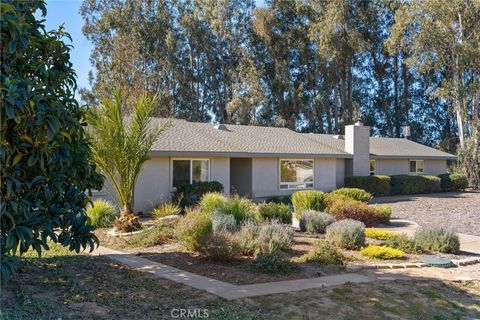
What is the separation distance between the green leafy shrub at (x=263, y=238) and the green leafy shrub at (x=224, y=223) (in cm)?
62

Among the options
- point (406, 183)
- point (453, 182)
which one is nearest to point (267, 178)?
point (406, 183)

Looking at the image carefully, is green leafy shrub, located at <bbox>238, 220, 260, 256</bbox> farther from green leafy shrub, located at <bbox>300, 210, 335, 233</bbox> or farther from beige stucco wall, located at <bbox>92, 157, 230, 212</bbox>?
beige stucco wall, located at <bbox>92, 157, 230, 212</bbox>

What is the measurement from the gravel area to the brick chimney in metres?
2.41

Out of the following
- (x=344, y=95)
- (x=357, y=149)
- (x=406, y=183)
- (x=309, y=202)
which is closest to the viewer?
(x=309, y=202)

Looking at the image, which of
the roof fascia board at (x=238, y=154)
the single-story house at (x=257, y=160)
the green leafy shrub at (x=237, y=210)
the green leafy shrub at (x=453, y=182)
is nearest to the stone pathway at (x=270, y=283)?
the green leafy shrub at (x=237, y=210)

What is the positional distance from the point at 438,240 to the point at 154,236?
7.18 m

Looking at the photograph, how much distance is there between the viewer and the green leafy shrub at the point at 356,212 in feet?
51.6

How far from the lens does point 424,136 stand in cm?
5375

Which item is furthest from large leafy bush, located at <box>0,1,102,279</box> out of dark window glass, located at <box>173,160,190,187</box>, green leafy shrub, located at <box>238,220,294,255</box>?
dark window glass, located at <box>173,160,190,187</box>

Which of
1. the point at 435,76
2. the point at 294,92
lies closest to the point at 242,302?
the point at 294,92

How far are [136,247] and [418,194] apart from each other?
78.0 ft

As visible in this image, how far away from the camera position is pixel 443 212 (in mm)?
20391

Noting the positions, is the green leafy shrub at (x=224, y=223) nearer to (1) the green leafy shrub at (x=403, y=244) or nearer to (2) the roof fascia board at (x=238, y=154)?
(1) the green leafy shrub at (x=403, y=244)

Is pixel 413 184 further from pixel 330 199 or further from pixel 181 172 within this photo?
pixel 181 172
